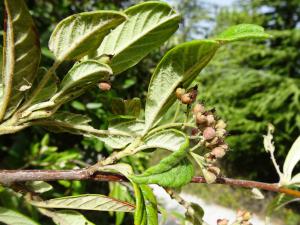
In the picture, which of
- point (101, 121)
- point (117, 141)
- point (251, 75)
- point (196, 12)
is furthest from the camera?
point (196, 12)

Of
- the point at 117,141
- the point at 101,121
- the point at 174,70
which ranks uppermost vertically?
the point at 174,70

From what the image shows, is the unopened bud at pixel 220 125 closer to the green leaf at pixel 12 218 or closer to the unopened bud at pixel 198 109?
the unopened bud at pixel 198 109

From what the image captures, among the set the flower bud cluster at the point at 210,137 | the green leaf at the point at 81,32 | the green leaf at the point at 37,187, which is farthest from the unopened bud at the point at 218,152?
the green leaf at the point at 37,187

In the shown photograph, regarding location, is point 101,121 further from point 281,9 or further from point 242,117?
point 281,9

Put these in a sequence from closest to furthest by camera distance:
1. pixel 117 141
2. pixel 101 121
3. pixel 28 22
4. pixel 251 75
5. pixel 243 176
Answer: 1. pixel 28 22
2. pixel 117 141
3. pixel 101 121
4. pixel 251 75
5. pixel 243 176

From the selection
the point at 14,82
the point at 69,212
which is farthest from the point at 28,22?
the point at 69,212

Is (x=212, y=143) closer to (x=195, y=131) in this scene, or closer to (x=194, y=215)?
(x=195, y=131)
